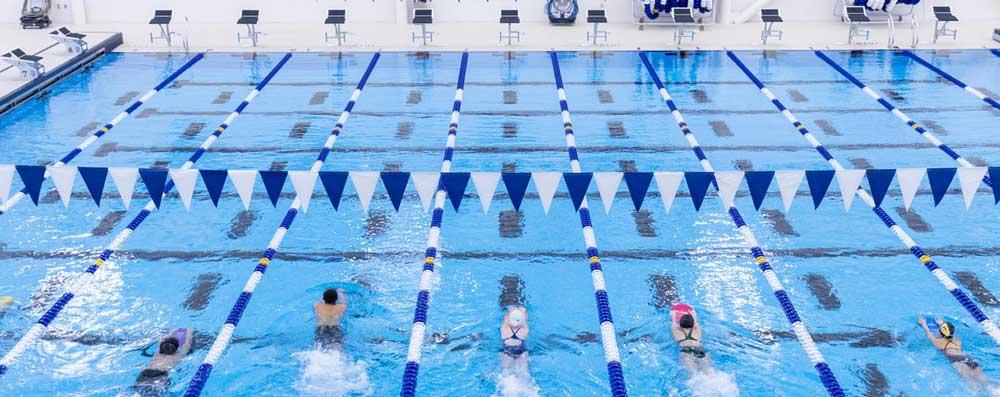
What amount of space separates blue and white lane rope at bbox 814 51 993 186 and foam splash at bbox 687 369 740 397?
3.69 metres

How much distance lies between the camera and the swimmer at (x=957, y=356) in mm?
6047

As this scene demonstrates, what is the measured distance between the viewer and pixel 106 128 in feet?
35.5

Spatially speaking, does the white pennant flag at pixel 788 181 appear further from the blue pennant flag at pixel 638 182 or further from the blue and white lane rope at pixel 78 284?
the blue and white lane rope at pixel 78 284

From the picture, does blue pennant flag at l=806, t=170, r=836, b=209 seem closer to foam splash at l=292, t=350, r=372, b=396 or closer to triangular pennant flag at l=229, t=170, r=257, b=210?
foam splash at l=292, t=350, r=372, b=396

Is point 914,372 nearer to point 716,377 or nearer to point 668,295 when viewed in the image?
point 716,377

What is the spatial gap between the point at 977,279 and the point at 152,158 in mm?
8432

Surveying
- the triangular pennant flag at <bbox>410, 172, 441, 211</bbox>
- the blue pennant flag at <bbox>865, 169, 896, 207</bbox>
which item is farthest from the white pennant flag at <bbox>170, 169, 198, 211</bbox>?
the blue pennant flag at <bbox>865, 169, 896, 207</bbox>

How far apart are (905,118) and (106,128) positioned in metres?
9.84

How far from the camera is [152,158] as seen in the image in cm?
1021

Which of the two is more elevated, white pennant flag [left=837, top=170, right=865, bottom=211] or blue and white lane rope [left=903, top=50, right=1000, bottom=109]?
white pennant flag [left=837, top=170, right=865, bottom=211]

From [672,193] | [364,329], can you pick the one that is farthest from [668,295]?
[364,329]

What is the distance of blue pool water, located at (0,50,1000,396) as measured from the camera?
6355 millimetres

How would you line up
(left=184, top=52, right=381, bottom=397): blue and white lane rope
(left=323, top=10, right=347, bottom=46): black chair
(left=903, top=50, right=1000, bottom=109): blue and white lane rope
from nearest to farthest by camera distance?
(left=184, top=52, right=381, bottom=397): blue and white lane rope → (left=903, top=50, right=1000, bottom=109): blue and white lane rope → (left=323, top=10, right=347, bottom=46): black chair

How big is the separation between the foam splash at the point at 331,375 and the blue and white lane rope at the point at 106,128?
2.45m
